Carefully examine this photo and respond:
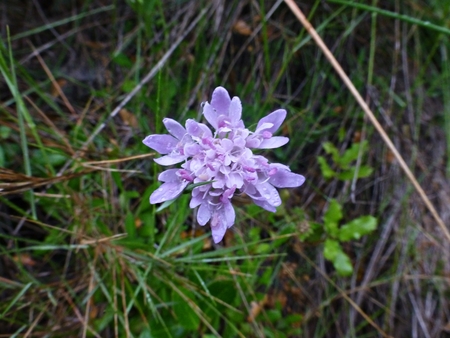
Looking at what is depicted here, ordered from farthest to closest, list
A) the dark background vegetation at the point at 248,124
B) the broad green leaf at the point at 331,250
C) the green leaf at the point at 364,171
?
Answer: the green leaf at the point at 364,171 < the broad green leaf at the point at 331,250 < the dark background vegetation at the point at 248,124

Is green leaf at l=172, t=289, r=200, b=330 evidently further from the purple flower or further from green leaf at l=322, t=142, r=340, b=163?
green leaf at l=322, t=142, r=340, b=163

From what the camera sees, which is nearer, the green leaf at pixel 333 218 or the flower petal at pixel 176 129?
the flower petal at pixel 176 129

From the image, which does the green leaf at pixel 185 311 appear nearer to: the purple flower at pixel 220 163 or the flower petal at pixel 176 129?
the purple flower at pixel 220 163

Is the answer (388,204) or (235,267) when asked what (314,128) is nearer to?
(388,204)

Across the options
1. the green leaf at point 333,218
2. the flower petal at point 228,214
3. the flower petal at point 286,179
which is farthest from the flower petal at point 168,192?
the green leaf at point 333,218

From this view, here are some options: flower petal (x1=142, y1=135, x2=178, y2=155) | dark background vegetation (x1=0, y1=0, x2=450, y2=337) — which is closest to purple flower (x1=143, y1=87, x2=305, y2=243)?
flower petal (x1=142, y1=135, x2=178, y2=155)

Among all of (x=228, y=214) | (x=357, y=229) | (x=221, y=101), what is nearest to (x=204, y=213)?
(x=228, y=214)
